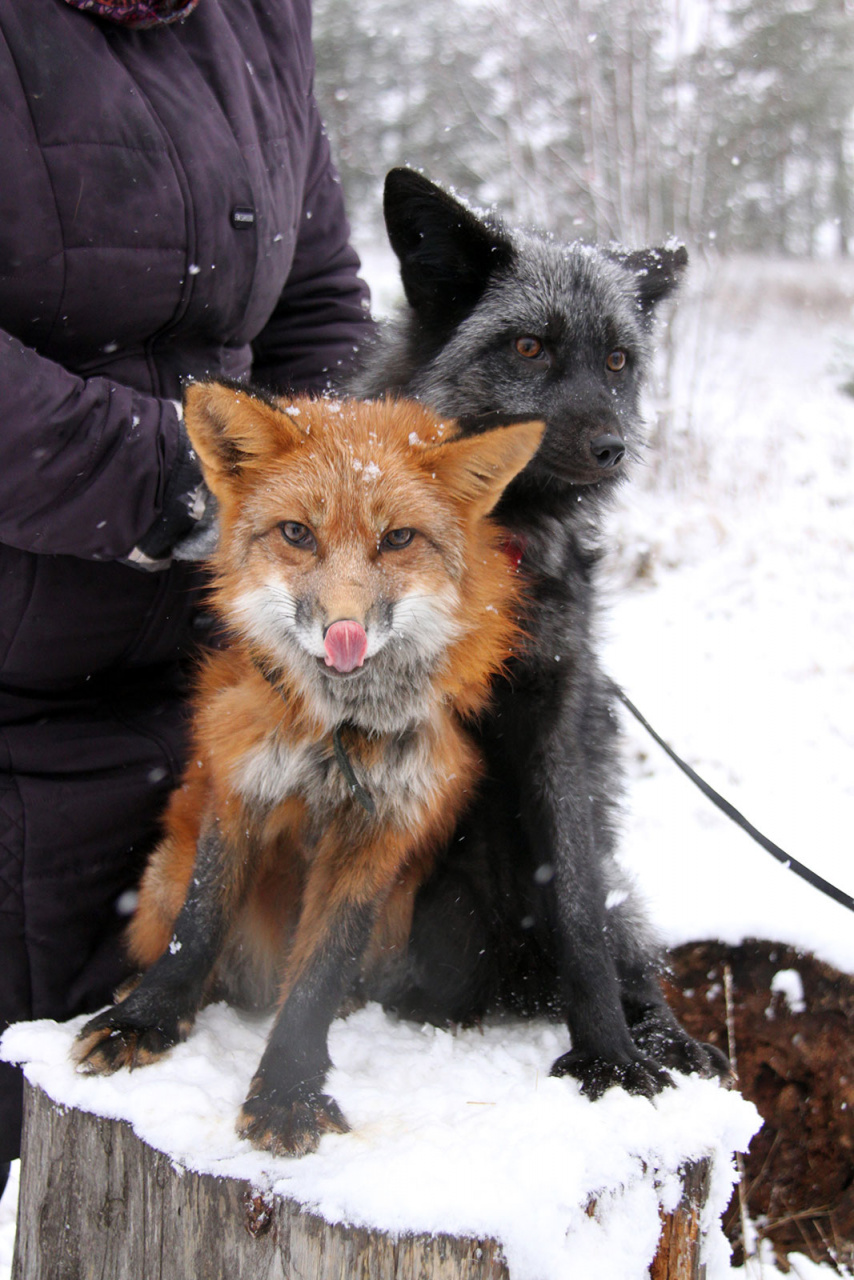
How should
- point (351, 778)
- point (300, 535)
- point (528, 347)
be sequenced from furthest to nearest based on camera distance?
point (528, 347) < point (351, 778) < point (300, 535)

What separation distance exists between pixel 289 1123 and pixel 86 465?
4.77 feet

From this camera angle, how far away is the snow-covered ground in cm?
180

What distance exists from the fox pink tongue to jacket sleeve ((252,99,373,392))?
5.53 ft

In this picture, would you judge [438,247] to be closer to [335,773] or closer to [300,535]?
[300,535]

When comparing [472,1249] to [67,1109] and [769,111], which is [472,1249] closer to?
[67,1109]

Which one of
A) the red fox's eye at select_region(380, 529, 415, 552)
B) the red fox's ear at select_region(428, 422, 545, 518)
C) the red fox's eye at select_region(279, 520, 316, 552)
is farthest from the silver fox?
the red fox's eye at select_region(279, 520, 316, 552)

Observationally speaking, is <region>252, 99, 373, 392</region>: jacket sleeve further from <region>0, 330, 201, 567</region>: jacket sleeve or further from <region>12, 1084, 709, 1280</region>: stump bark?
<region>12, 1084, 709, 1280</region>: stump bark

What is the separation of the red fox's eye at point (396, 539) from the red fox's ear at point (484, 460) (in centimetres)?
16

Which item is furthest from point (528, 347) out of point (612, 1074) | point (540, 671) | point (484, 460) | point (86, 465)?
point (612, 1074)

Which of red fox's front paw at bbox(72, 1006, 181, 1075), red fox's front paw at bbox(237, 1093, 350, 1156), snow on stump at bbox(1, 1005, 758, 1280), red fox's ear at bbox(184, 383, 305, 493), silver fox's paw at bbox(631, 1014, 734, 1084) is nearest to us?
snow on stump at bbox(1, 1005, 758, 1280)

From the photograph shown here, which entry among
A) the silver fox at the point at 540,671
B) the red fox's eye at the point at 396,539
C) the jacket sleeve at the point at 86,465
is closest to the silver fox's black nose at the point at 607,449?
the silver fox at the point at 540,671

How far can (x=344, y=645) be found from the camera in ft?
5.93

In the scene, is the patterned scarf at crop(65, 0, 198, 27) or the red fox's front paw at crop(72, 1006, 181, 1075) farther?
the patterned scarf at crop(65, 0, 198, 27)

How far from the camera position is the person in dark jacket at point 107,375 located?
7.06ft
